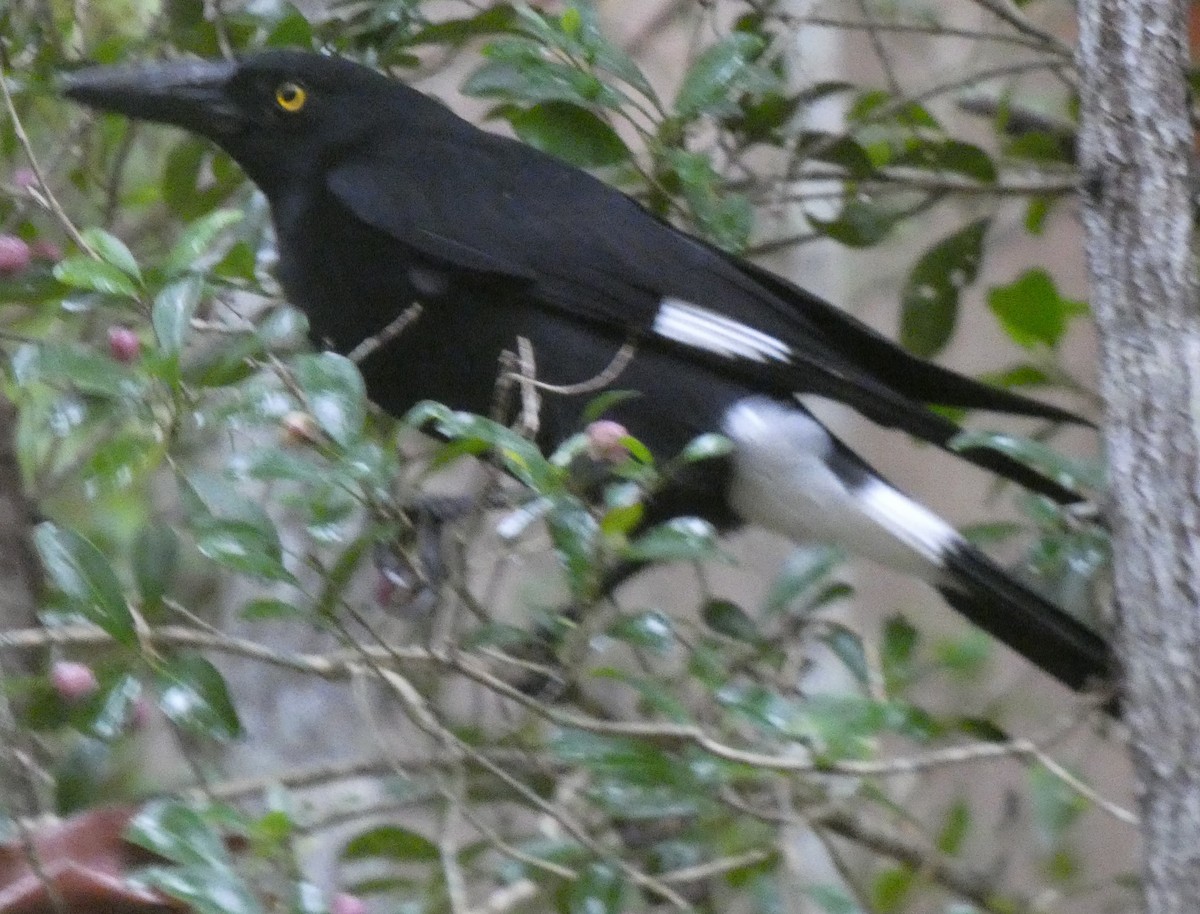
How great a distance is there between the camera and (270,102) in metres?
1.91

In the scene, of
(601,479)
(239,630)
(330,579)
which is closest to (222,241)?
(239,630)

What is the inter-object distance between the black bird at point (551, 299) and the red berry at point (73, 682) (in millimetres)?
633

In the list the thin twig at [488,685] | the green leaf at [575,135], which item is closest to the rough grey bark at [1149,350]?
the thin twig at [488,685]

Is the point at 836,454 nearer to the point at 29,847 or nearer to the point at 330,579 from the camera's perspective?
the point at 330,579

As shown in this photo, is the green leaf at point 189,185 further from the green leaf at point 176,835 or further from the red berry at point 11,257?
the green leaf at point 176,835

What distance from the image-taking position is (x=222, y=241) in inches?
81.8

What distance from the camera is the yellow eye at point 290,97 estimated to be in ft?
6.29

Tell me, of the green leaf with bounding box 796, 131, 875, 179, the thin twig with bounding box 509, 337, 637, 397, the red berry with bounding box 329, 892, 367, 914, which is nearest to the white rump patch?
the thin twig with bounding box 509, 337, 637, 397

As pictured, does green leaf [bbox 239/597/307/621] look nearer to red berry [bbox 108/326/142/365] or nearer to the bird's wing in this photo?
red berry [bbox 108/326/142/365]

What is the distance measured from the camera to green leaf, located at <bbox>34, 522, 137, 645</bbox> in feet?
3.92

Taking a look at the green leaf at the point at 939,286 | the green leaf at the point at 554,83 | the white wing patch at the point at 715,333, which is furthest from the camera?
the green leaf at the point at 939,286

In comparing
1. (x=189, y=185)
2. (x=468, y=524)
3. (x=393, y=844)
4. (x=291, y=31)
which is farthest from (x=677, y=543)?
(x=189, y=185)

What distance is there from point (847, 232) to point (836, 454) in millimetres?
253

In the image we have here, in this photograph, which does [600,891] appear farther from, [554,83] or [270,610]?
[554,83]
